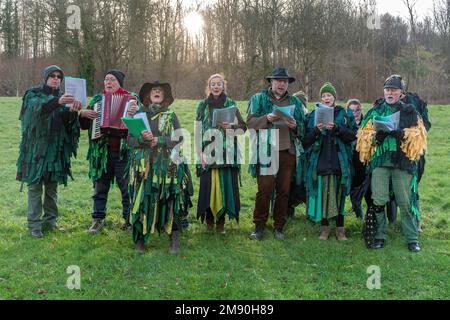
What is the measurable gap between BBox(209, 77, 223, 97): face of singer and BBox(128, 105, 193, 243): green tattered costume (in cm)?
74

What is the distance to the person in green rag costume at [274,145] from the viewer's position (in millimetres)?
6051

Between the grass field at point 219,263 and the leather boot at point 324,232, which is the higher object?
the leather boot at point 324,232

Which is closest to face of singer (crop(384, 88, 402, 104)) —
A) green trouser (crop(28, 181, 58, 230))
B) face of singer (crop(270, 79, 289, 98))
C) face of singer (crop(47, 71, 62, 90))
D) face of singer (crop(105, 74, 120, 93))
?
face of singer (crop(270, 79, 289, 98))

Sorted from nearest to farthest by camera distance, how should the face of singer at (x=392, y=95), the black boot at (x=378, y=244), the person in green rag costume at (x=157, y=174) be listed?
the person in green rag costume at (x=157, y=174), the face of singer at (x=392, y=95), the black boot at (x=378, y=244)

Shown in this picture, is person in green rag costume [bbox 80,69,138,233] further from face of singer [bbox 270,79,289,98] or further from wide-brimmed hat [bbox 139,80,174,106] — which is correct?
face of singer [bbox 270,79,289,98]

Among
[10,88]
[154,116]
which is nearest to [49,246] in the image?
[154,116]

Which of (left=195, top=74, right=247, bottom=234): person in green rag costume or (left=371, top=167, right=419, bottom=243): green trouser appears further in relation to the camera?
(left=195, top=74, right=247, bottom=234): person in green rag costume

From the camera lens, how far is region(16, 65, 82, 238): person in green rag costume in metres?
6.05

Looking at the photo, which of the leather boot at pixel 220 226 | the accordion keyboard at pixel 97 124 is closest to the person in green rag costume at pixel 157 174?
the accordion keyboard at pixel 97 124

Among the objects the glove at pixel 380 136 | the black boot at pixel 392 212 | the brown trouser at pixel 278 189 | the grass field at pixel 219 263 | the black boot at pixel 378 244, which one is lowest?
the grass field at pixel 219 263

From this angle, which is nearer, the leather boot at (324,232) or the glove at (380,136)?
the glove at (380,136)

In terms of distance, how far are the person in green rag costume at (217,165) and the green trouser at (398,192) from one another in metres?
1.74

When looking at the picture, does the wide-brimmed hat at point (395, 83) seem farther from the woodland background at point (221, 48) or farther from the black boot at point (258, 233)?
the woodland background at point (221, 48)

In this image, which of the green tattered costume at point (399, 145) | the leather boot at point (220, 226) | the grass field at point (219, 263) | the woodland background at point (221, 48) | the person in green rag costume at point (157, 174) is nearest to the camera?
the grass field at point (219, 263)
